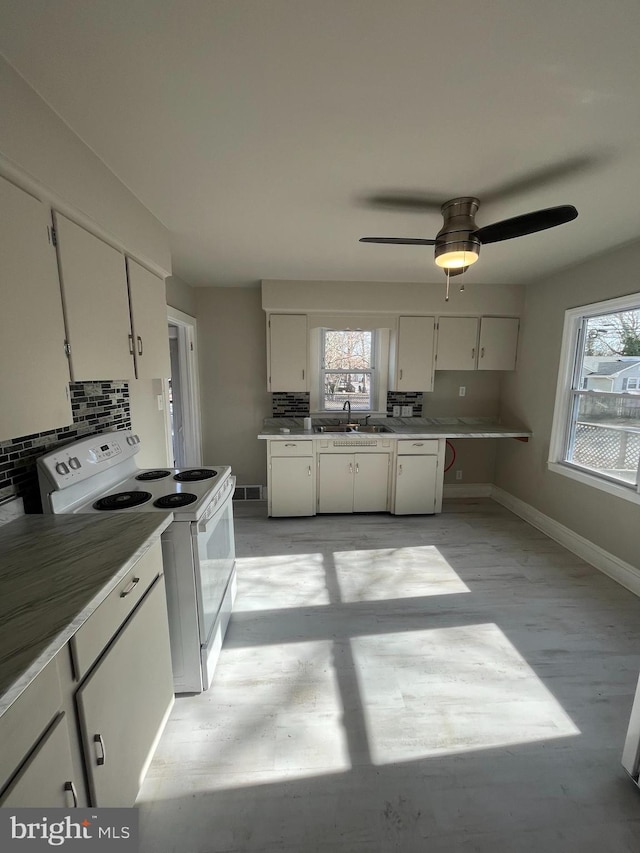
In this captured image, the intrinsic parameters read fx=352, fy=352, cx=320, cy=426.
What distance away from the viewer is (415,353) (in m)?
3.68

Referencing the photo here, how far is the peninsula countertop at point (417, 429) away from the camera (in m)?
3.44

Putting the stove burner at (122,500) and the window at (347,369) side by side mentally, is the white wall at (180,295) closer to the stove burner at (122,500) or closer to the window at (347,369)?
the window at (347,369)

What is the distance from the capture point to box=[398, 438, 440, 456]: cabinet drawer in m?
3.52

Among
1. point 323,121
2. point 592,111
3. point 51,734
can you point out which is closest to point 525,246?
point 592,111

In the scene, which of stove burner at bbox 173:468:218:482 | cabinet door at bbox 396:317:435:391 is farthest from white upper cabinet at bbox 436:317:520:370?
stove burner at bbox 173:468:218:482

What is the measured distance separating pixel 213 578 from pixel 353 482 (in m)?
2.02

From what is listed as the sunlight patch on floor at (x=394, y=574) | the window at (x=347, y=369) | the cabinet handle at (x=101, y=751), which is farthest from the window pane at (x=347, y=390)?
the cabinet handle at (x=101, y=751)

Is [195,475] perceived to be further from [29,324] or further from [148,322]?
[29,324]

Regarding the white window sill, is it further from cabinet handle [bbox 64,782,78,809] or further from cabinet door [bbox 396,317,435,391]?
cabinet handle [bbox 64,782,78,809]

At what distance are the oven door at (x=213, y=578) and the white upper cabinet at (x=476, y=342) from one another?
106 inches

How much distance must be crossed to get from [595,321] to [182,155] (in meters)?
3.16

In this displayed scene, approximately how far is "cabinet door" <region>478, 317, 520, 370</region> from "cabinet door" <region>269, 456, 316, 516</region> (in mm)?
2160

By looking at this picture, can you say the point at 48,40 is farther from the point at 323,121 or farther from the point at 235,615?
the point at 235,615

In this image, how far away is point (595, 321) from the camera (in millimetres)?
2871
